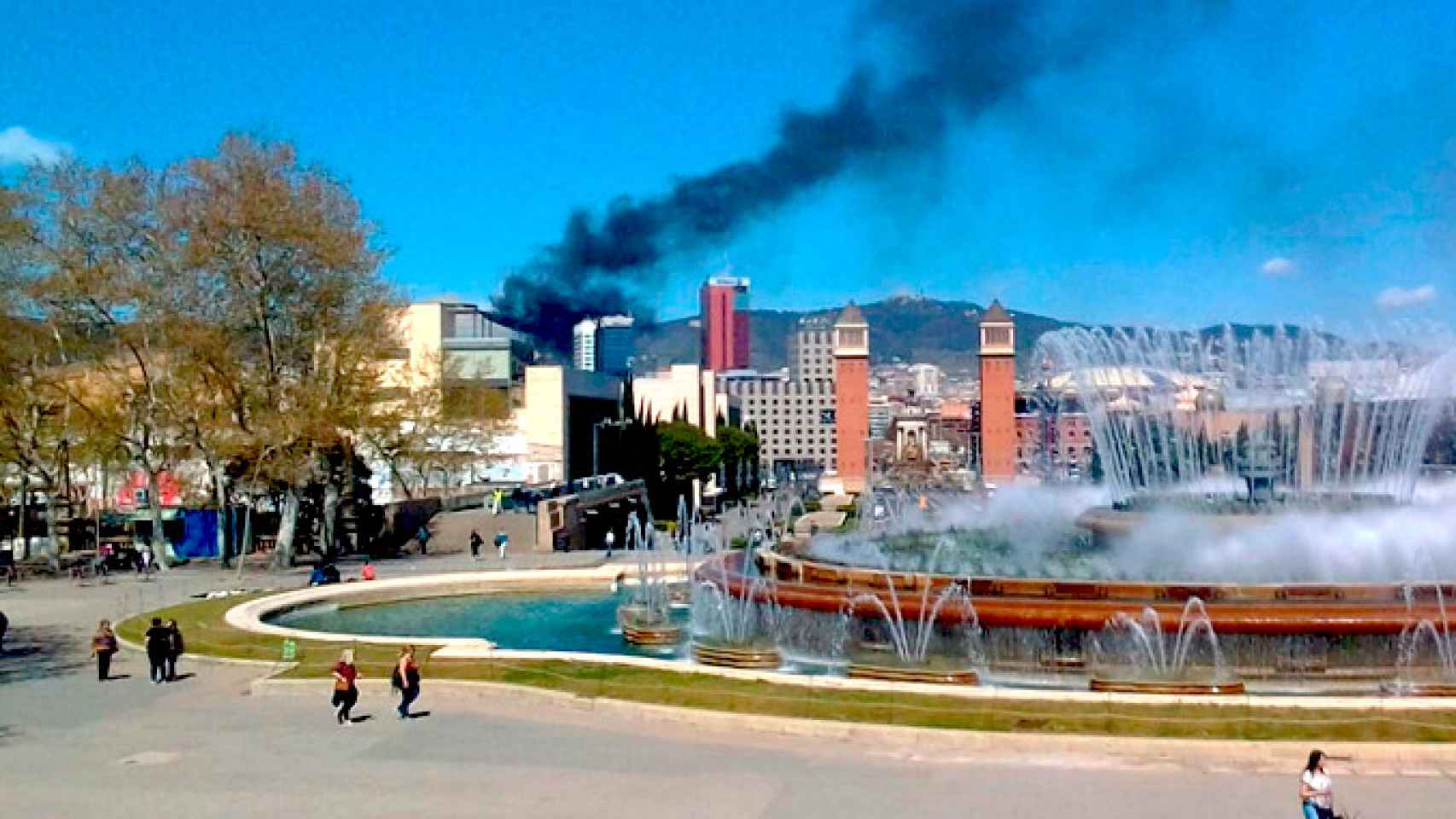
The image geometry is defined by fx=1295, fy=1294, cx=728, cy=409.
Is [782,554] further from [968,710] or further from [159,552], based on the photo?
[159,552]

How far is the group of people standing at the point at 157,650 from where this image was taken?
16.5m

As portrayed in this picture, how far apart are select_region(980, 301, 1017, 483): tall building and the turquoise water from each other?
97070mm

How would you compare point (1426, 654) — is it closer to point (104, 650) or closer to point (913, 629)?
point (913, 629)

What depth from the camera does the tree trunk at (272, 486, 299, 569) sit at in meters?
32.8

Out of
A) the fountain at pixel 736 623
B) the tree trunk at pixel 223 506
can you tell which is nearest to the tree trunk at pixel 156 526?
the tree trunk at pixel 223 506

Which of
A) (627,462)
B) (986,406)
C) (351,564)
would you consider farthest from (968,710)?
(986,406)

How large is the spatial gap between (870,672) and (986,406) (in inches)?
4203

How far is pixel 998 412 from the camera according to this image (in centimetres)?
11956

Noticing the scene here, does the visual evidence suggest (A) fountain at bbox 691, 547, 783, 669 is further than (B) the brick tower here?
No

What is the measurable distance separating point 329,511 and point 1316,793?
29809mm

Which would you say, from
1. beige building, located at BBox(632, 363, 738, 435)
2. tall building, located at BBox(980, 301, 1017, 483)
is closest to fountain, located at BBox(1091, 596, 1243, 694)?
beige building, located at BBox(632, 363, 738, 435)

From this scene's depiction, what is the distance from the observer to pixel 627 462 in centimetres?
8469

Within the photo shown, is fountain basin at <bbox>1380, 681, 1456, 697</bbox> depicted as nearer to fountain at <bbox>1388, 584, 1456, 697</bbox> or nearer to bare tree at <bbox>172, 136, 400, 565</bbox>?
fountain at <bbox>1388, 584, 1456, 697</bbox>

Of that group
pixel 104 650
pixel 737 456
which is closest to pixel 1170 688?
pixel 104 650
